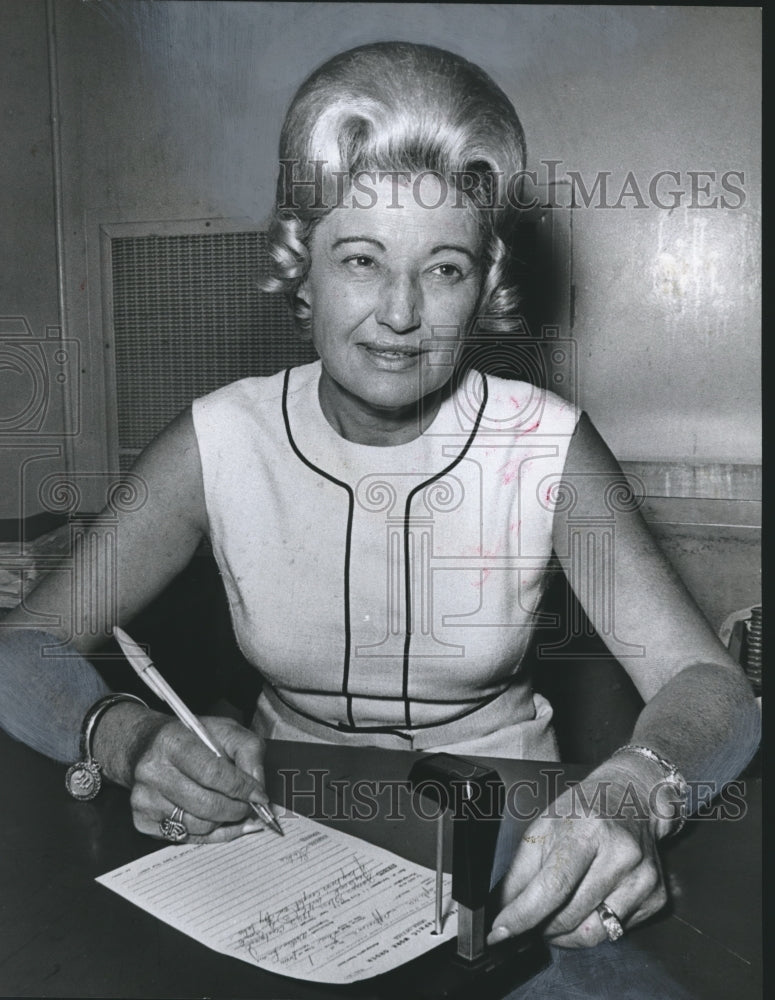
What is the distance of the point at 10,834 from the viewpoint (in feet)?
2.77

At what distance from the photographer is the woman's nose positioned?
103 cm

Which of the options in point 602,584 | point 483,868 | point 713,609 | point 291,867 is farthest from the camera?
point 713,609

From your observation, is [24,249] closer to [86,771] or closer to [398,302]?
[398,302]

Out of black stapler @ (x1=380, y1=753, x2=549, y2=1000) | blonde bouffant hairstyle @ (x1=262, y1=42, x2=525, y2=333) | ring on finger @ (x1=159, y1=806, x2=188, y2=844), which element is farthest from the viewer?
blonde bouffant hairstyle @ (x1=262, y1=42, x2=525, y2=333)

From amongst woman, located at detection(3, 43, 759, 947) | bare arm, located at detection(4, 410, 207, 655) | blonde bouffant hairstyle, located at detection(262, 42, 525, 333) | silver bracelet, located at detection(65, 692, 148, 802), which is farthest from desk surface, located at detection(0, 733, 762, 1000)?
blonde bouffant hairstyle, located at detection(262, 42, 525, 333)

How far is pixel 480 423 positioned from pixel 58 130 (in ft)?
2.07

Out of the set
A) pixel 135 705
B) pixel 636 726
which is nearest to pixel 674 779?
pixel 636 726

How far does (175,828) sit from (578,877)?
14.2 inches

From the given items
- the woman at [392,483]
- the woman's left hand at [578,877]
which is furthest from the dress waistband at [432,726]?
the woman's left hand at [578,877]

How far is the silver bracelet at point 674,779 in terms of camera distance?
83 centimetres

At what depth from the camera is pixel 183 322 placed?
3.97ft

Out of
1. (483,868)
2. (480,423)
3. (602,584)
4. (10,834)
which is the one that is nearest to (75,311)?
(480,423)

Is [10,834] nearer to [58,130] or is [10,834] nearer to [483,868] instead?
[483,868]

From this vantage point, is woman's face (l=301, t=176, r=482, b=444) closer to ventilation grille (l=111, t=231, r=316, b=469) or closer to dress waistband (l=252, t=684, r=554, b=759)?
ventilation grille (l=111, t=231, r=316, b=469)
